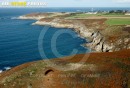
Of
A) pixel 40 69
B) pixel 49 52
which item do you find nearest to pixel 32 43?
pixel 49 52

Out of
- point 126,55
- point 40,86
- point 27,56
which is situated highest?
point 126,55

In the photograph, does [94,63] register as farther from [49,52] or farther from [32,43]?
[32,43]

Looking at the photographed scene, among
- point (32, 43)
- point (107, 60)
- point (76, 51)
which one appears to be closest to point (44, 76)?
point (107, 60)

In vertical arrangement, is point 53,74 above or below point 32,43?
above

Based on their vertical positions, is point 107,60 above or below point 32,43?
above

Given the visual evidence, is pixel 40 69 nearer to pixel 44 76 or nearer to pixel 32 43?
pixel 44 76

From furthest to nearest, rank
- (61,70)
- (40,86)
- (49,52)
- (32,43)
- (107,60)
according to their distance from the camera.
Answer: (32,43) < (49,52) < (107,60) < (61,70) < (40,86)

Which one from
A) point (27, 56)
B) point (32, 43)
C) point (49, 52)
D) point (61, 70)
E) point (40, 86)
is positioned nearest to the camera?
point (40, 86)

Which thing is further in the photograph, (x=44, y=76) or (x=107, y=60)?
(x=107, y=60)

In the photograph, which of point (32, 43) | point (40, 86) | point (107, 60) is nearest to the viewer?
point (40, 86)
